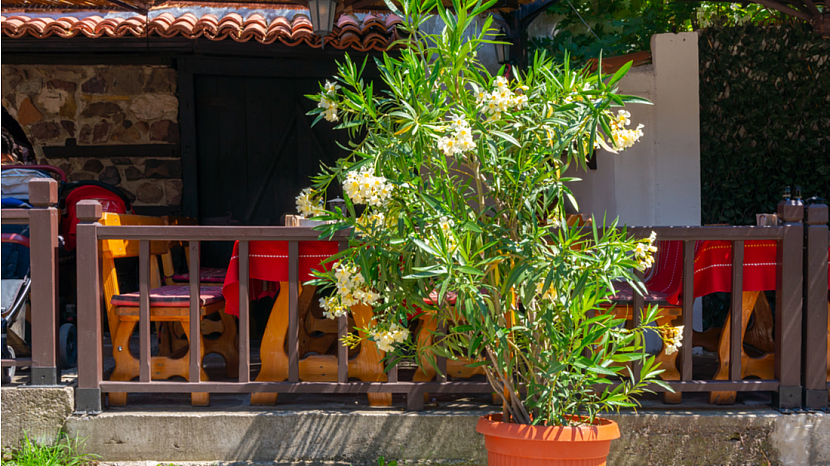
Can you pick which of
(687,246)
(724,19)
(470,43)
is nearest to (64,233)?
(470,43)

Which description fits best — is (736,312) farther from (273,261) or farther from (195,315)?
(195,315)

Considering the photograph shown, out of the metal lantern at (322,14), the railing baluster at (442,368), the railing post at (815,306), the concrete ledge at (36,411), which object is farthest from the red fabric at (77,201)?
the railing post at (815,306)

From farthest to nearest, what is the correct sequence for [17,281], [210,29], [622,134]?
[210,29], [17,281], [622,134]

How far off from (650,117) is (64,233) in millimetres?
4202

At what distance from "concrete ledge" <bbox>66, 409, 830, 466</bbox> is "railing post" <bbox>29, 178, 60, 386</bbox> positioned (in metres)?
0.29

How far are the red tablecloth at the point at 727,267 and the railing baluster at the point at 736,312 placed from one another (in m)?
0.08

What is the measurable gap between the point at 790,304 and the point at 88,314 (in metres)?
3.30

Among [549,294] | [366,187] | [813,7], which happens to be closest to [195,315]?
[366,187]

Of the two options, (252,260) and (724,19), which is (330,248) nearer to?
(252,260)

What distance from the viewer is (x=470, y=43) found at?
2.28 m

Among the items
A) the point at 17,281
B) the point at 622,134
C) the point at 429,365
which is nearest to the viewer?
the point at 622,134

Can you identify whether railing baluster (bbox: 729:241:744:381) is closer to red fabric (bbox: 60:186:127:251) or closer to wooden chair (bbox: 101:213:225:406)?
wooden chair (bbox: 101:213:225:406)

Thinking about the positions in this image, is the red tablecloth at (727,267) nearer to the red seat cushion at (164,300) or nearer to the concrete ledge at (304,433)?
the concrete ledge at (304,433)

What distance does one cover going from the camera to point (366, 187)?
7.04 ft
